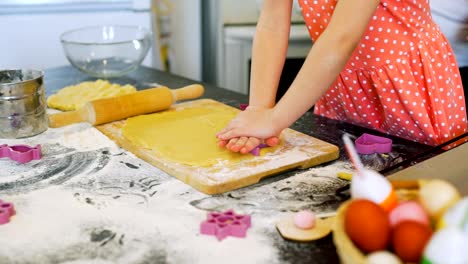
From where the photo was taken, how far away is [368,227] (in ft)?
1.60

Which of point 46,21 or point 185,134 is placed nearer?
point 185,134

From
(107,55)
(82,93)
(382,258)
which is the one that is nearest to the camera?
(382,258)

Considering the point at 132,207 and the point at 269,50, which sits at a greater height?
the point at 269,50

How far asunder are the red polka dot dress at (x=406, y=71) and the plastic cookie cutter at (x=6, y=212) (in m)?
0.69

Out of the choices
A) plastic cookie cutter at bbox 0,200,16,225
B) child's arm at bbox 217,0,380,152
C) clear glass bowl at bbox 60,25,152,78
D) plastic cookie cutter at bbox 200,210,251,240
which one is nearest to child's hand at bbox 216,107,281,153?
child's arm at bbox 217,0,380,152

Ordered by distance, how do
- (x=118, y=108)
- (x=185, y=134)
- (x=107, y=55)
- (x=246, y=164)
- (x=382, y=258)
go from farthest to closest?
1. (x=107, y=55)
2. (x=118, y=108)
3. (x=185, y=134)
4. (x=246, y=164)
5. (x=382, y=258)

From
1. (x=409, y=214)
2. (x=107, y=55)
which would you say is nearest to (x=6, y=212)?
(x=409, y=214)

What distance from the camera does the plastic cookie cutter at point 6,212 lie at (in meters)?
0.71

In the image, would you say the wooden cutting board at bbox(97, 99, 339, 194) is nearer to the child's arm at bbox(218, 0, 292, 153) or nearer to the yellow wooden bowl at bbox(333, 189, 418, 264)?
the child's arm at bbox(218, 0, 292, 153)

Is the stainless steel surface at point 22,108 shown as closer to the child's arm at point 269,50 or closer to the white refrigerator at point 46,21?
the child's arm at point 269,50

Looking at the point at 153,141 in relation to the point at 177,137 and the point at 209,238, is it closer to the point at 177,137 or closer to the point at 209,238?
the point at 177,137

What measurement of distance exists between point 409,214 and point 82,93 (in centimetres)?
98

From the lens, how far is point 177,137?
100 centimetres

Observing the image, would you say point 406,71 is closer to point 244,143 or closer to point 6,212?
point 244,143
